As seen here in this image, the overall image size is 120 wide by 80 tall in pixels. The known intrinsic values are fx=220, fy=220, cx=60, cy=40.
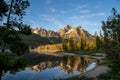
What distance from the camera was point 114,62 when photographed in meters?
21.1

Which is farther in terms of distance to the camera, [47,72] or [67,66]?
[67,66]

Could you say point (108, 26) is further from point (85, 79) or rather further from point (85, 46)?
point (85, 46)

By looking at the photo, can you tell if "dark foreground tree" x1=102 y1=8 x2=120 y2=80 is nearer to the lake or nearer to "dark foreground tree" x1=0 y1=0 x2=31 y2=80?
"dark foreground tree" x1=0 y1=0 x2=31 y2=80

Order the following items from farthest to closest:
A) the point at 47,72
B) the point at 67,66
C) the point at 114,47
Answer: the point at 67,66 → the point at 47,72 → the point at 114,47

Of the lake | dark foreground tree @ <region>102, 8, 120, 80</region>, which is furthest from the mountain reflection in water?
dark foreground tree @ <region>102, 8, 120, 80</region>

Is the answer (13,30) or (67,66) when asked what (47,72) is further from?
(13,30)

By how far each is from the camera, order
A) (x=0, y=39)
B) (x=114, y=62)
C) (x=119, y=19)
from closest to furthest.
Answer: (x=0, y=39) → (x=114, y=62) → (x=119, y=19)

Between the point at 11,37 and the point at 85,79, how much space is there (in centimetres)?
2046

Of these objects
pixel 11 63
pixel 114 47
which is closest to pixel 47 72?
pixel 114 47

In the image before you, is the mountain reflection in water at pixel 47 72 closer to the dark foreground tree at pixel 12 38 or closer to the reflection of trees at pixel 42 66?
the reflection of trees at pixel 42 66

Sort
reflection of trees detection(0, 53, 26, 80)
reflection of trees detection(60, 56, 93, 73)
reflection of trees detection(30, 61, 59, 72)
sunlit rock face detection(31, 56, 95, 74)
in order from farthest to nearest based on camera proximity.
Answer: reflection of trees detection(30, 61, 59, 72)
sunlit rock face detection(31, 56, 95, 74)
reflection of trees detection(60, 56, 93, 73)
reflection of trees detection(0, 53, 26, 80)

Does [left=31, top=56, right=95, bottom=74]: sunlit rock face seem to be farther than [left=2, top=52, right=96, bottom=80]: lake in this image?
Yes

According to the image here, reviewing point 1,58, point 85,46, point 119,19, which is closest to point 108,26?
point 119,19

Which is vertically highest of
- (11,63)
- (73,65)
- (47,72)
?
(11,63)
